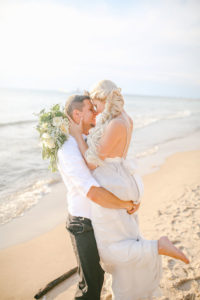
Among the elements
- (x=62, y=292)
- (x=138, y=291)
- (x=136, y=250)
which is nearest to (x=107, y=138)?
(x=136, y=250)

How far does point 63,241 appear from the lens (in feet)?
15.0

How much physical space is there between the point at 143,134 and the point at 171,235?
1161 cm

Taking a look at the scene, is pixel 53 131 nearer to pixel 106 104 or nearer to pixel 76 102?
pixel 76 102

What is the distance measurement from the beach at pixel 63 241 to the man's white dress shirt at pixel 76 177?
1.63 meters

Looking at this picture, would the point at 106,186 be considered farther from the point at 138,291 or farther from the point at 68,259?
the point at 68,259

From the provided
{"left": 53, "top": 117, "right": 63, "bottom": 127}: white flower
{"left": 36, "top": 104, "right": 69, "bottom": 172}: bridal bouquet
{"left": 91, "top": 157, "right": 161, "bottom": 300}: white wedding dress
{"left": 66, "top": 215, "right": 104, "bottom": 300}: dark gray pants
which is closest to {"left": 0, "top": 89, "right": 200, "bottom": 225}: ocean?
{"left": 36, "top": 104, "right": 69, "bottom": 172}: bridal bouquet

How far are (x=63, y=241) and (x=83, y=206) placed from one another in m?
2.45

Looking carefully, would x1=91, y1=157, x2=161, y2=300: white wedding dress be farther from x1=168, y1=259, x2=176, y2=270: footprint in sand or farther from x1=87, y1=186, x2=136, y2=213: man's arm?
→ x1=168, y1=259, x2=176, y2=270: footprint in sand

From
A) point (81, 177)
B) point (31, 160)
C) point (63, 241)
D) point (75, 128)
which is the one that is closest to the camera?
point (81, 177)

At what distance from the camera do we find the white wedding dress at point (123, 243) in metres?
2.47

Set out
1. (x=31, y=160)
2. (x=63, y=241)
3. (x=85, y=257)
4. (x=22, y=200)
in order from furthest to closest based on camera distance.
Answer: (x=31, y=160)
(x=22, y=200)
(x=63, y=241)
(x=85, y=257)


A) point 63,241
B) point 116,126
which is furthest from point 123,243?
point 63,241

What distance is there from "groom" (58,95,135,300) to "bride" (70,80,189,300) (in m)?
0.08

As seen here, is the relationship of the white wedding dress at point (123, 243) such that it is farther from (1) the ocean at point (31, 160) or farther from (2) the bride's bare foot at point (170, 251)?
(1) the ocean at point (31, 160)
